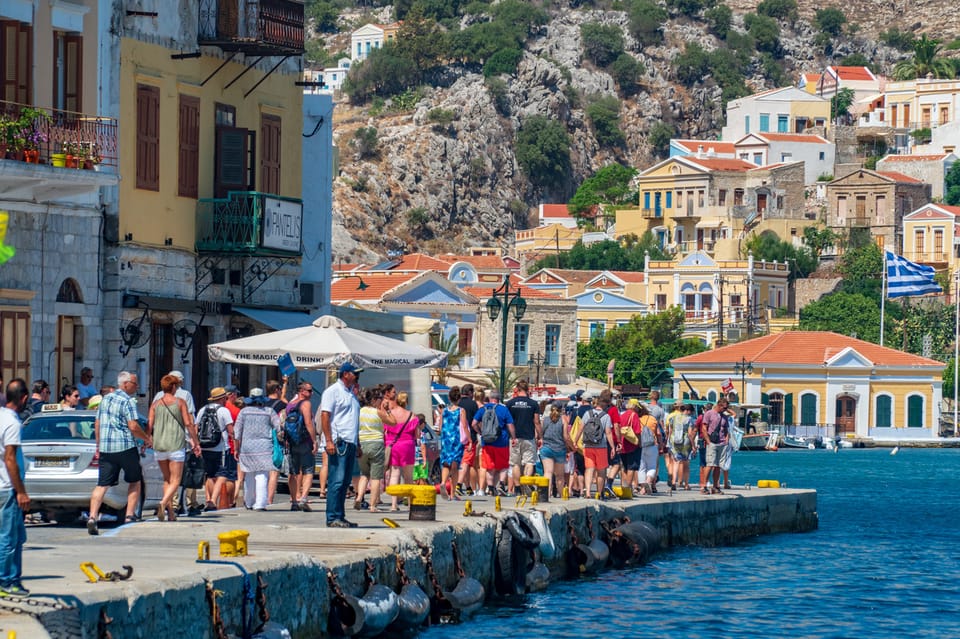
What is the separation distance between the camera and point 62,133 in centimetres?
2658

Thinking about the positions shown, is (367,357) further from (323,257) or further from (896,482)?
(896,482)

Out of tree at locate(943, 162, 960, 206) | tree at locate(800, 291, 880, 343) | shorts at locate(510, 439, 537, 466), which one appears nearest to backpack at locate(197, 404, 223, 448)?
shorts at locate(510, 439, 537, 466)

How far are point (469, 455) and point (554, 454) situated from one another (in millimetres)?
1260

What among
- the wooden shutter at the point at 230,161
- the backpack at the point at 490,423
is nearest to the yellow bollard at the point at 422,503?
the backpack at the point at 490,423

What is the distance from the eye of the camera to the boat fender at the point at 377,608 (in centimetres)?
1745

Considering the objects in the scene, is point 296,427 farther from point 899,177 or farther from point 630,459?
point 899,177

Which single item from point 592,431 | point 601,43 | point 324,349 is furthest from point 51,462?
point 601,43

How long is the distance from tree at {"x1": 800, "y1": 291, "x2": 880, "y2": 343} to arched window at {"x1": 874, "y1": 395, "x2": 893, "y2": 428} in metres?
20.8

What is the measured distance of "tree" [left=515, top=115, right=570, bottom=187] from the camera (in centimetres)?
16188

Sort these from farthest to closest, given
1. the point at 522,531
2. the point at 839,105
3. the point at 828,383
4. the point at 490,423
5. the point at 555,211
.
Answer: the point at 839,105
the point at 555,211
the point at 828,383
the point at 490,423
the point at 522,531

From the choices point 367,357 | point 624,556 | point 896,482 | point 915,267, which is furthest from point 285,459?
point 915,267

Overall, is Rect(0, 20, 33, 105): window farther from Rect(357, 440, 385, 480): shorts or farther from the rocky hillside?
the rocky hillside

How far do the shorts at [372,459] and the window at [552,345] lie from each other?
78896mm

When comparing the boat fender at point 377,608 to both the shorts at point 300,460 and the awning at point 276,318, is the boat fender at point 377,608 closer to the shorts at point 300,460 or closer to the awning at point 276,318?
the shorts at point 300,460
